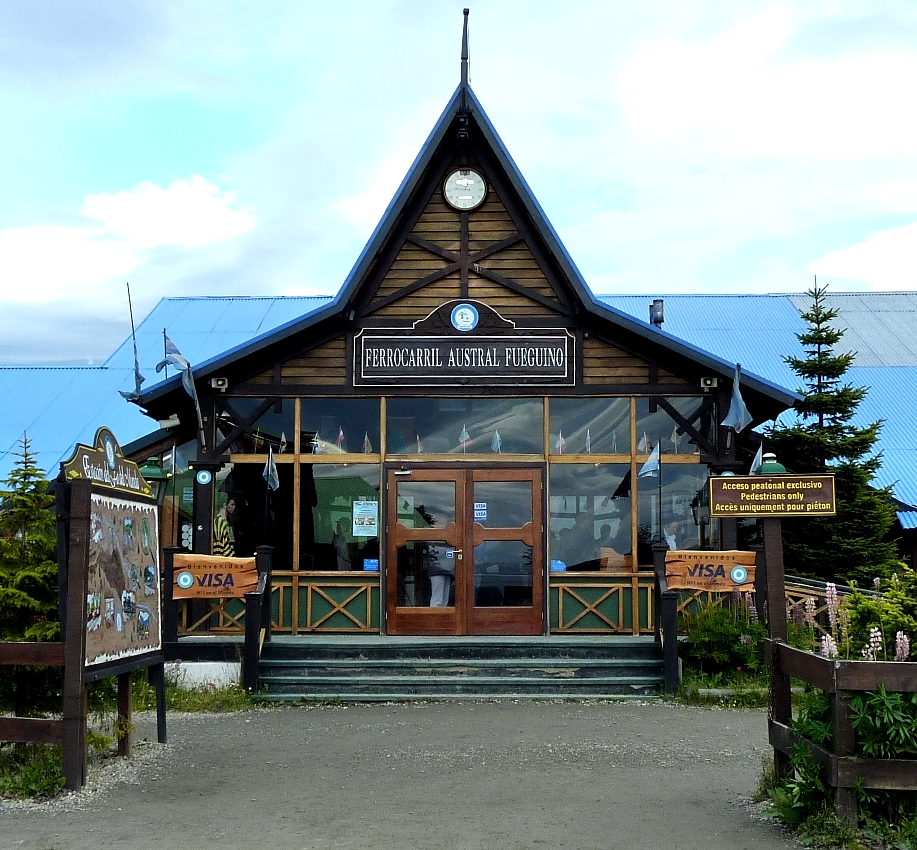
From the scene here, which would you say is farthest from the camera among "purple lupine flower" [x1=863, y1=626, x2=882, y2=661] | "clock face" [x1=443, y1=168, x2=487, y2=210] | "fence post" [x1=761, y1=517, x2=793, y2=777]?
"clock face" [x1=443, y1=168, x2=487, y2=210]

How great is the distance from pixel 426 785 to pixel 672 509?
7010 mm

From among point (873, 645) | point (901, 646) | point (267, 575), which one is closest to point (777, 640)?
point (873, 645)

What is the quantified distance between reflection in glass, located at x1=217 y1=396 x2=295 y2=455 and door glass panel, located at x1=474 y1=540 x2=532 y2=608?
295 cm

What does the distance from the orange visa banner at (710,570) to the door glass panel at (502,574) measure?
6.10ft

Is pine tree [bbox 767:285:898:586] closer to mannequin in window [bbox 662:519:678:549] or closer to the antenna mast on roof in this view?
mannequin in window [bbox 662:519:678:549]

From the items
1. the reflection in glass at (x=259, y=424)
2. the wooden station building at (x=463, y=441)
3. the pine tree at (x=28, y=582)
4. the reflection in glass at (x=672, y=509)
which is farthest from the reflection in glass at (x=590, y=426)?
the pine tree at (x=28, y=582)

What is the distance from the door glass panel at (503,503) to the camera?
14508 mm

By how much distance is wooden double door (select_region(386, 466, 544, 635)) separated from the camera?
47.1 ft

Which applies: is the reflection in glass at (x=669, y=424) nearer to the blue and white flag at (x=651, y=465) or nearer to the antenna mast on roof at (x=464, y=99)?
the blue and white flag at (x=651, y=465)

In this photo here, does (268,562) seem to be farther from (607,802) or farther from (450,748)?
(607,802)

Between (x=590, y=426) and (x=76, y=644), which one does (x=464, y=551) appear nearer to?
(x=590, y=426)

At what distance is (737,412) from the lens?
13930 mm

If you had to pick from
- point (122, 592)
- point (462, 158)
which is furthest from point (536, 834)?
point (462, 158)

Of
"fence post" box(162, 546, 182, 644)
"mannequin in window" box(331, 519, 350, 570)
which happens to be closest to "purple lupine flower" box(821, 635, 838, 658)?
"mannequin in window" box(331, 519, 350, 570)
